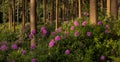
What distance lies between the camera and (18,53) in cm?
892

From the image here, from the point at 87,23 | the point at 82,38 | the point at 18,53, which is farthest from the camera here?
the point at 87,23

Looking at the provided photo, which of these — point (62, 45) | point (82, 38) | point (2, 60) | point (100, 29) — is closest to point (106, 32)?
point (100, 29)

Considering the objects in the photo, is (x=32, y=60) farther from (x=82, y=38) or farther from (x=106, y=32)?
(x=106, y=32)

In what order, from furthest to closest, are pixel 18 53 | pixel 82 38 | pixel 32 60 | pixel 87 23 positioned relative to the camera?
pixel 87 23 → pixel 82 38 → pixel 18 53 → pixel 32 60

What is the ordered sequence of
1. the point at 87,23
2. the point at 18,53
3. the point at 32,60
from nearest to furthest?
the point at 32,60, the point at 18,53, the point at 87,23

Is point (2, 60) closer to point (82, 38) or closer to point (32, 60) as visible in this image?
point (32, 60)

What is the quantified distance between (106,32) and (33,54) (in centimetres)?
286

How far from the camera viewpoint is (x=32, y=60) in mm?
8180

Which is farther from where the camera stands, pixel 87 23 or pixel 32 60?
pixel 87 23

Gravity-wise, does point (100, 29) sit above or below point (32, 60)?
above

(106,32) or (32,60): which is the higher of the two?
(106,32)

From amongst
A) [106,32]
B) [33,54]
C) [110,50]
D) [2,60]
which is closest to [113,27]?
[106,32]

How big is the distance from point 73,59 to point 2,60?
244 centimetres

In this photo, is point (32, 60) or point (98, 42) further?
point (98, 42)
